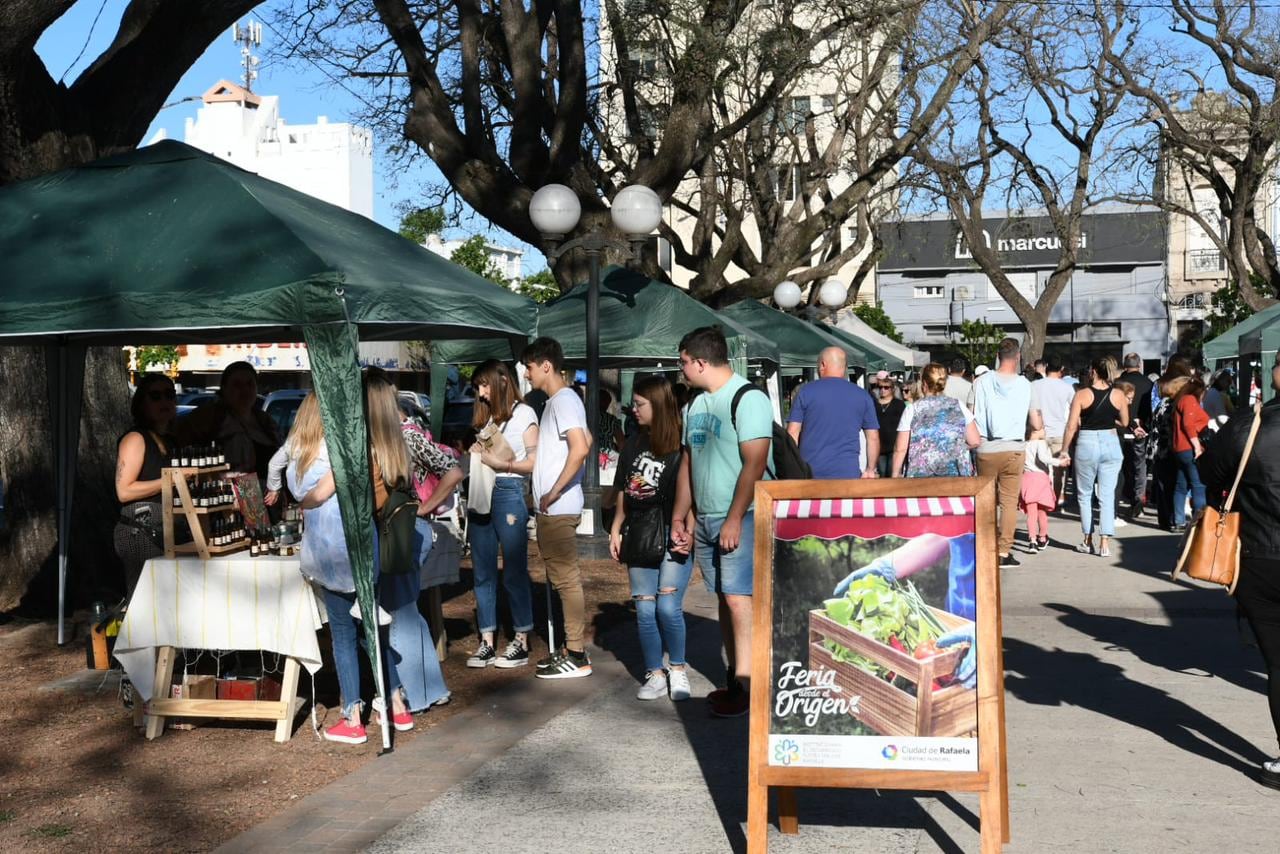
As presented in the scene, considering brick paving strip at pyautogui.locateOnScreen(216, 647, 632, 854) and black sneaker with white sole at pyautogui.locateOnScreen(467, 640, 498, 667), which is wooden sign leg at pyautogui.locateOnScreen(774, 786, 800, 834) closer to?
brick paving strip at pyautogui.locateOnScreen(216, 647, 632, 854)

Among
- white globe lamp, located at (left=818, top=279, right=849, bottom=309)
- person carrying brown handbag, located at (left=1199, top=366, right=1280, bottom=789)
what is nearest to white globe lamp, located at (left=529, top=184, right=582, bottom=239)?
person carrying brown handbag, located at (left=1199, top=366, right=1280, bottom=789)

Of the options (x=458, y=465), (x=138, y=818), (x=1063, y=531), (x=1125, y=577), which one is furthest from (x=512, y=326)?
(x=1063, y=531)

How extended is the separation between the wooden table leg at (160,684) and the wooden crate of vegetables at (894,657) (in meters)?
3.57

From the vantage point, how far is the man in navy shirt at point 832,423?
410 inches

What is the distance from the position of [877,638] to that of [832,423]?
558cm

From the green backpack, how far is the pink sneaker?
0.75 m

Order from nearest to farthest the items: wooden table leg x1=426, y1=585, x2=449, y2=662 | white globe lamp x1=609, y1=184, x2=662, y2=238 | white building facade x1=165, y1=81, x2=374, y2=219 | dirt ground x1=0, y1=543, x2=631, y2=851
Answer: dirt ground x1=0, y1=543, x2=631, y2=851 < wooden table leg x1=426, y1=585, x2=449, y2=662 < white globe lamp x1=609, y1=184, x2=662, y2=238 < white building facade x1=165, y1=81, x2=374, y2=219

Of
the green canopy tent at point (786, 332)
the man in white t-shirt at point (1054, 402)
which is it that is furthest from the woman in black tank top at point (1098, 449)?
the green canopy tent at point (786, 332)

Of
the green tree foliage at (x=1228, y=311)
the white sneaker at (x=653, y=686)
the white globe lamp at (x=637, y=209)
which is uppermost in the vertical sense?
the green tree foliage at (x=1228, y=311)

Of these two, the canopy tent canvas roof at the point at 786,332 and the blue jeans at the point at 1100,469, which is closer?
the blue jeans at the point at 1100,469

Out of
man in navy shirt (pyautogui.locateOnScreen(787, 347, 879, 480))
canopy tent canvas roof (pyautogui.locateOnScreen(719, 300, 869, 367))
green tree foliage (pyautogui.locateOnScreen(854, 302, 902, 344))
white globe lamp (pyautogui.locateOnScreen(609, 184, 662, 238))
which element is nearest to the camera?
man in navy shirt (pyautogui.locateOnScreen(787, 347, 879, 480))

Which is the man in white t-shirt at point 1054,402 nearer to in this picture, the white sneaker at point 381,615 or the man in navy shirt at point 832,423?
the man in navy shirt at point 832,423

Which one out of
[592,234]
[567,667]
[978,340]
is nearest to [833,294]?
[592,234]

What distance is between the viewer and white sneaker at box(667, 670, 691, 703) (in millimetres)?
7578
